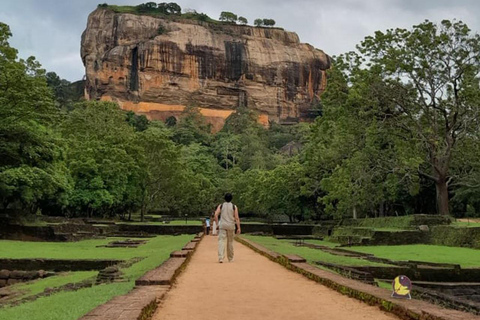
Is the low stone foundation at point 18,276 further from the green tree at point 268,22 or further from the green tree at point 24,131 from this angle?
the green tree at point 268,22

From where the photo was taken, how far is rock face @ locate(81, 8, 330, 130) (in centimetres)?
10531

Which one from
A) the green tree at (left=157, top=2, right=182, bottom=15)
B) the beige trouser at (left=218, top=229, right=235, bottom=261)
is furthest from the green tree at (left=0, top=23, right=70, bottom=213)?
the green tree at (left=157, top=2, right=182, bottom=15)

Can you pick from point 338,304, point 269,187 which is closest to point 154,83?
point 269,187

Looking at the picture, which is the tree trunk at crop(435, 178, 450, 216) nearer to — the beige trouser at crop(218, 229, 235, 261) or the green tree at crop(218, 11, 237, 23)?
the beige trouser at crop(218, 229, 235, 261)

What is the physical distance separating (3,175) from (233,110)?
92.4 metres

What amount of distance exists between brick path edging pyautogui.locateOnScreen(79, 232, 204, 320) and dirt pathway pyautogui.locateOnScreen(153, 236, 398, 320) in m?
0.13

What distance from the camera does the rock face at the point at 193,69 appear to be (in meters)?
105

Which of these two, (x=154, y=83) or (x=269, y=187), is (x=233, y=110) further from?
(x=269, y=187)

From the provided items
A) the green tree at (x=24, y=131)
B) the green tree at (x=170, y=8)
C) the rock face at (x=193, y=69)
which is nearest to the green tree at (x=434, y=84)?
the green tree at (x=24, y=131)

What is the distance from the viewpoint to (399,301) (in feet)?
18.5

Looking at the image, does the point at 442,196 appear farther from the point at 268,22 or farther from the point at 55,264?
the point at 268,22

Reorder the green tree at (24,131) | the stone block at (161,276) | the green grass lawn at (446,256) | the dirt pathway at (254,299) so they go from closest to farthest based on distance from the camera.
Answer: the dirt pathway at (254,299), the stone block at (161,276), the green grass lawn at (446,256), the green tree at (24,131)

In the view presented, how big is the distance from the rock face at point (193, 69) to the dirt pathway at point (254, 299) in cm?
9885

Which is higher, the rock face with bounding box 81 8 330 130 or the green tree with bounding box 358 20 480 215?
the rock face with bounding box 81 8 330 130
